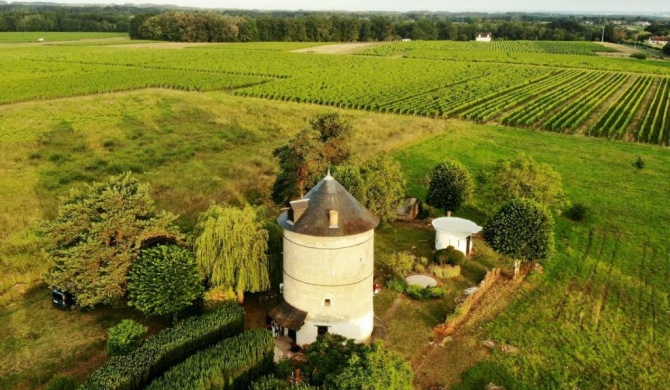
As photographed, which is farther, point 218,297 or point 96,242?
point 218,297

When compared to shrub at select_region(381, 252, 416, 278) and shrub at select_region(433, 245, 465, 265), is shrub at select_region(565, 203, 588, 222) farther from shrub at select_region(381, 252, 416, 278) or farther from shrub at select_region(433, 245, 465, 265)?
shrub at select_region(381, 252, 416, 278)

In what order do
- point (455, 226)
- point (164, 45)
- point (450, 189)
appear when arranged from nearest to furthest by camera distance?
point (455, 226)
point (450, 189)
point (164, 45)

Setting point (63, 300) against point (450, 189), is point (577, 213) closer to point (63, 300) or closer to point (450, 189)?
point (450, 189)

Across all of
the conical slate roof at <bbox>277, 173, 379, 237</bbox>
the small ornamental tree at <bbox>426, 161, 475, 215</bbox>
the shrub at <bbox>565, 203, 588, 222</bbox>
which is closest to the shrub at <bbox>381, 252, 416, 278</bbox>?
the conical slate roof at <bbox>277, 173, 379, 237</bbox>

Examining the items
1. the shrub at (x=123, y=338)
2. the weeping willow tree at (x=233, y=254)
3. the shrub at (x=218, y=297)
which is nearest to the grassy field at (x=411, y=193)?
the shrub at (x=123, y=338)

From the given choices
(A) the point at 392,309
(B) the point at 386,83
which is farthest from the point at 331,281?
(B) the point at 386,83

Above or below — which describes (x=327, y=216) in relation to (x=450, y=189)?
above

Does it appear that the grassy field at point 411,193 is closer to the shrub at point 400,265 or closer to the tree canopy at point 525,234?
the tree canopy at point 525,234
